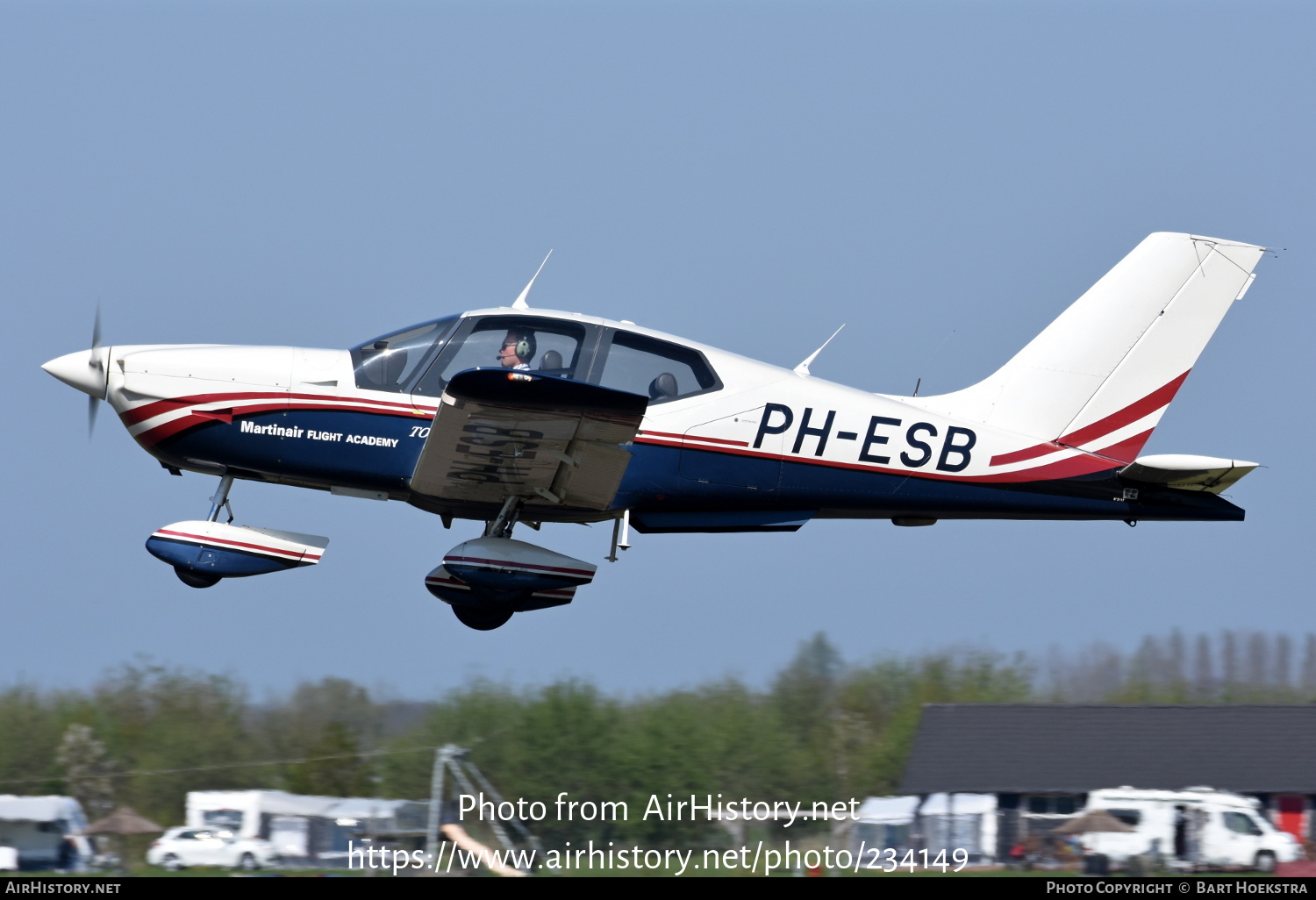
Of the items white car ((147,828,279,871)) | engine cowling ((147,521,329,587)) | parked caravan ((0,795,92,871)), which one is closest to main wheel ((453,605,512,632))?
engine cowling ((147,521,329,587))

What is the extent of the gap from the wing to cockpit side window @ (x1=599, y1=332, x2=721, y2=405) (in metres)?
0.56

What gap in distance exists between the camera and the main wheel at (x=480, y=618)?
9.38 meters

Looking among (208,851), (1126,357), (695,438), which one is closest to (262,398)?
(695,438)

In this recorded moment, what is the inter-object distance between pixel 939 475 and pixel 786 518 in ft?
3.57

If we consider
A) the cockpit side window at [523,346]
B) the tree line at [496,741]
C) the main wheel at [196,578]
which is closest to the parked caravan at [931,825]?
the tree line at [496,741]

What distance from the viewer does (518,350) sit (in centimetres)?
838

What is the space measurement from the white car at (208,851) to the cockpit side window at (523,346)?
11.7 feet

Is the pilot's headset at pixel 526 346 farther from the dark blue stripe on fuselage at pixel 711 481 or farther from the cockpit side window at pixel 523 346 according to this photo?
the dark blue stripe on fuselage at pixel 711 481

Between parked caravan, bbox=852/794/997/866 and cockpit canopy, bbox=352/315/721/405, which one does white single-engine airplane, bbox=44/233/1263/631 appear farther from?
parked caravan, bbox=852/794/997/866

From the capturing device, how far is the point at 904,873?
358 inches

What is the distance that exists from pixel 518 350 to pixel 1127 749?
25.1ft

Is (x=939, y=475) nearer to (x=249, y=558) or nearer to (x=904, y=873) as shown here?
(x=904, y=873)

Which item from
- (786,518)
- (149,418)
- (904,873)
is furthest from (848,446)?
(149,418)
